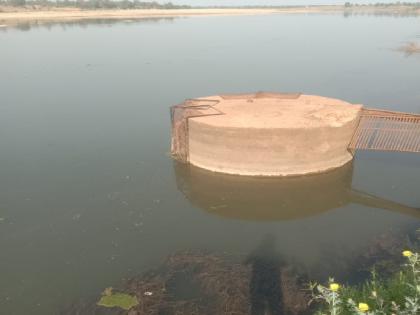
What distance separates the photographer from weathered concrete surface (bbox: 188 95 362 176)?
41.9 feet

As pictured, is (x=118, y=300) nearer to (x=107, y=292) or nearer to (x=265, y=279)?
(x=107, y=292)

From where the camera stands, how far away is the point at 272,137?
12688mm

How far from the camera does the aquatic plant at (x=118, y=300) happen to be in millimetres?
8328

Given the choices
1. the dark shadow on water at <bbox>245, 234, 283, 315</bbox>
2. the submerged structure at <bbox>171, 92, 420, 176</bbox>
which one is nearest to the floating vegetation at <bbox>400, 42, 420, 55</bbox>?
the submerged structure at <bbox>171, 92, 420, 176</bbox>

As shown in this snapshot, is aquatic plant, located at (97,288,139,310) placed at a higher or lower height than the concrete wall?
lower

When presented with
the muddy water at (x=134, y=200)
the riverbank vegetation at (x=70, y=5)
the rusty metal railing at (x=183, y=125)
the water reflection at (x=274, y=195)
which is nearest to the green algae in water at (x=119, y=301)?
the muddy water at (x=134, y=200)

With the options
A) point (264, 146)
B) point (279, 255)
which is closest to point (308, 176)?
point (264, 146)

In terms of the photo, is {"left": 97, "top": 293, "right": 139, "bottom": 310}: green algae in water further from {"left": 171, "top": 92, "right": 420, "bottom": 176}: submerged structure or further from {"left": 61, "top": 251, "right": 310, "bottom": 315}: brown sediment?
{"left": 171, "top": 92, "right": 420, "bottom": 176}: submerged structure

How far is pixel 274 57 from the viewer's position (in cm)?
4019

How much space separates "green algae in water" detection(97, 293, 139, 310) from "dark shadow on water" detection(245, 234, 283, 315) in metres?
2.39

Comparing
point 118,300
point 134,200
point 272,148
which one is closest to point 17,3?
point 134,200

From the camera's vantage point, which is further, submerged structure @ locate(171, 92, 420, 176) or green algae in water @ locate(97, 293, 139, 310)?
submerged structure @ locate(171, 92, 420, 176)

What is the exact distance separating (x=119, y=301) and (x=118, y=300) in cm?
4

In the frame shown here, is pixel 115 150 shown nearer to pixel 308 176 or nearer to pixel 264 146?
pixel 264 146
